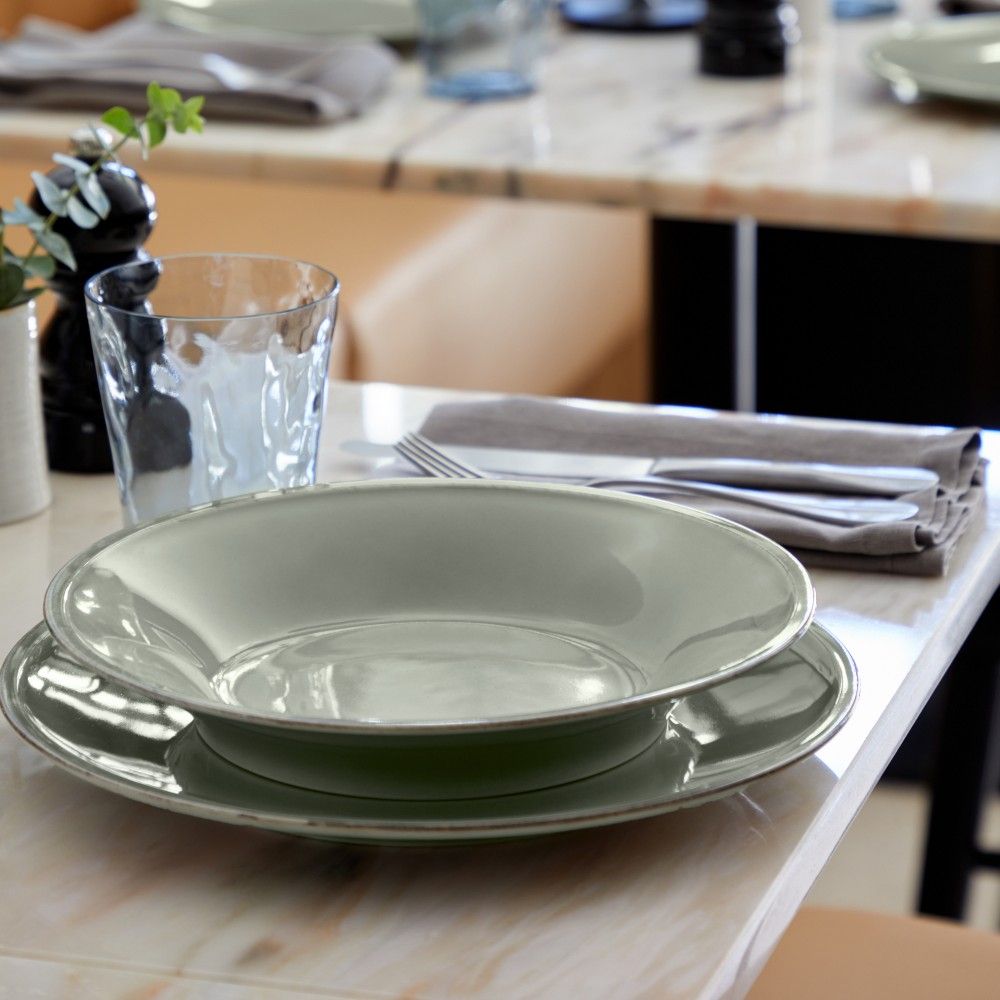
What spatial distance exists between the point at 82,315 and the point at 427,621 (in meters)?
0.33

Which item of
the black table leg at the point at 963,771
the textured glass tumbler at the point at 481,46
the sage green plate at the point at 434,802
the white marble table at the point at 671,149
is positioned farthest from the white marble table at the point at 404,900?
the textured glass tumbler at the point at 481,46

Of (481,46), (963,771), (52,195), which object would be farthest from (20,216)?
(481,46)

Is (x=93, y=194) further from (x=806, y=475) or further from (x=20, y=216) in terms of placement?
(x=806, y=475)

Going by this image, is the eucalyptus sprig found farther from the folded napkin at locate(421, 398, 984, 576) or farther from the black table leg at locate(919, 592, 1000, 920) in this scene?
the black table leg at locate(919, 592, 1000, 920)

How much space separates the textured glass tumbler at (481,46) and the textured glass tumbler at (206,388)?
0.99 m

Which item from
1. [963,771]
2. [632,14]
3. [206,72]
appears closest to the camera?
[963,771]

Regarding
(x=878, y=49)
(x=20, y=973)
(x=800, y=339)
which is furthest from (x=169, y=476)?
(x=800, y=339)

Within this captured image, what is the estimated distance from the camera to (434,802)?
537mm

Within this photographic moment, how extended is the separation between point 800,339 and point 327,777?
1.82m

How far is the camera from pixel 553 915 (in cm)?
52

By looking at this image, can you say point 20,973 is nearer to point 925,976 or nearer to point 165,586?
point 165,586

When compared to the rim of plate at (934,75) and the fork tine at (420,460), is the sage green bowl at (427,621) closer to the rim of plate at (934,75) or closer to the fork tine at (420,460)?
the fork tine at (420,460)

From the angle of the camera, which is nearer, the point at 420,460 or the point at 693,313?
the point at 420,460

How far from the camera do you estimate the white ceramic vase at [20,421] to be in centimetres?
80
